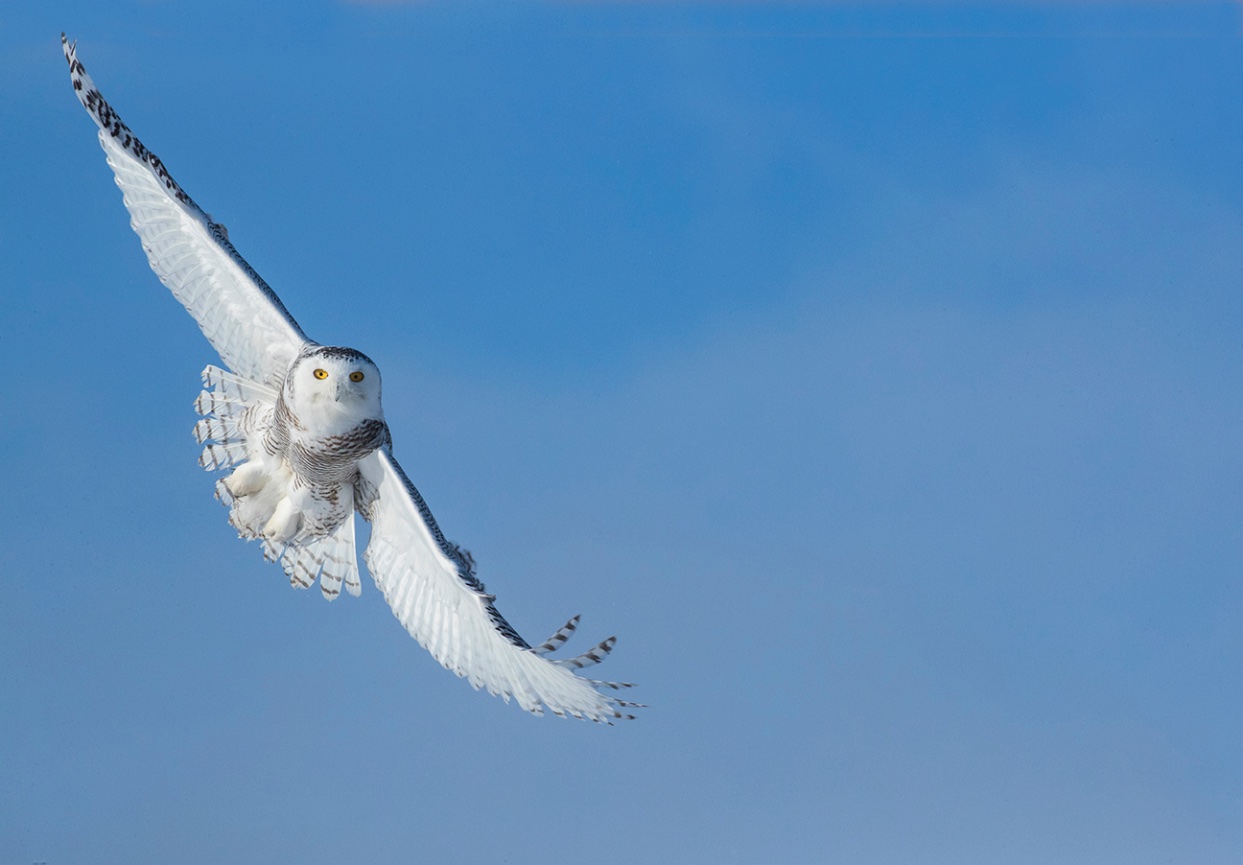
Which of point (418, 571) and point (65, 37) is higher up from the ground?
point (65, 37)

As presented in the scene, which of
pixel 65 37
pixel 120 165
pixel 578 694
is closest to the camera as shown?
pixel 578 694

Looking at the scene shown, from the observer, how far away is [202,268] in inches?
157

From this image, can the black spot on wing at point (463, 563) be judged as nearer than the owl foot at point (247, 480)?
Yes

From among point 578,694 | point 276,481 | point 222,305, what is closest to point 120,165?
point 222,305

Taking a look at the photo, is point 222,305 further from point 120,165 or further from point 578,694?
point 578,694

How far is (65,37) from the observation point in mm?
3604

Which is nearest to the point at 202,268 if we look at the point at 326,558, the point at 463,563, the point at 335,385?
the point at 335,385

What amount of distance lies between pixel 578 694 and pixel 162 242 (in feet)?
6.26

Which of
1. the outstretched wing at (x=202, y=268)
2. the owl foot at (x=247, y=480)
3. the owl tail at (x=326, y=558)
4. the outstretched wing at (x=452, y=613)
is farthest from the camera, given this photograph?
the owl tail at (x=326, y=558)

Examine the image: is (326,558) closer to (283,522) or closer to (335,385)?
(283,522)

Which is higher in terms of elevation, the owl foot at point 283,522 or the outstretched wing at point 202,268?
the outstretched wing at point 202,268

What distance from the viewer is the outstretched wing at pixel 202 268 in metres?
3.74

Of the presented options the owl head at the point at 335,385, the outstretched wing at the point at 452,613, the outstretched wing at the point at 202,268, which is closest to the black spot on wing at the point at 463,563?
the outstretched wing at the point at 452,613

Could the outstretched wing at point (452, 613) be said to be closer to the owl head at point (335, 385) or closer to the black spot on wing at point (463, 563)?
the black spot on wing at point (463, 563)
